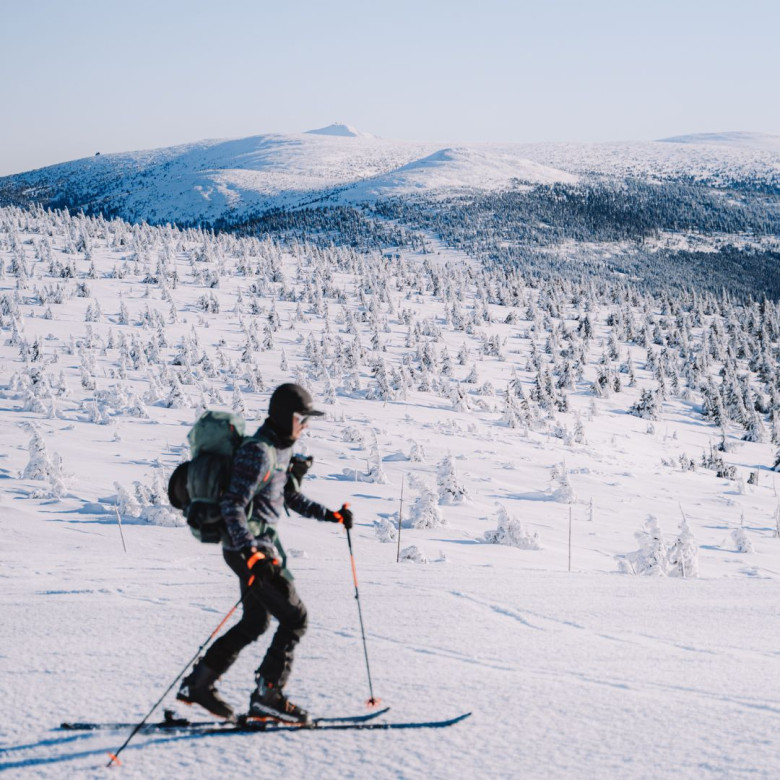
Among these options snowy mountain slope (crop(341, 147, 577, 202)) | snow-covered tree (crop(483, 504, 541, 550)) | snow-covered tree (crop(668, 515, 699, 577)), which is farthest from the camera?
snowy mountain slope (crop(341, 147, 577, 202))

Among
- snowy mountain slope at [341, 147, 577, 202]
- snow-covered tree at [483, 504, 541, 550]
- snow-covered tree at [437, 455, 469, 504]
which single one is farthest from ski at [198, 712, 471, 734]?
snowy mountain slope at [341, 147, 577, 202]

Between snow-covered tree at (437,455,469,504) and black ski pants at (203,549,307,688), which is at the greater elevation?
black ski pants at (203,549,307,688)

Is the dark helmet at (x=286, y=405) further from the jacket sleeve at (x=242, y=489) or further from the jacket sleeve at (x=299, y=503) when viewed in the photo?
the jacket sleeve at (x=299, y=503)

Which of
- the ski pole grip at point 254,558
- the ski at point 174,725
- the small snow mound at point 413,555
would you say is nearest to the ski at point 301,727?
the ski at point 174,725

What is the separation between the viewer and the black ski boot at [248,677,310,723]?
327 cm

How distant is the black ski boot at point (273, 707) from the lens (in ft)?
10.7

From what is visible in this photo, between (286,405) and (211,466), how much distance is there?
1.49 ft

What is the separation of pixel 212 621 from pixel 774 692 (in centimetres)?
373

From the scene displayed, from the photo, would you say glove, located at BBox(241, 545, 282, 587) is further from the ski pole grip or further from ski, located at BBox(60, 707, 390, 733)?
ski, located at BBox(60, 707, 390, 733)

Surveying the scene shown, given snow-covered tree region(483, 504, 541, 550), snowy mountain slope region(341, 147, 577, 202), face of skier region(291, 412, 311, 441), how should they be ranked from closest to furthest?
face of skier region(291, 412, 311, 441) < snow-covered tree region(483, 504, 541, 550) < snowy mountain slope region(341, 147, 577, 202)

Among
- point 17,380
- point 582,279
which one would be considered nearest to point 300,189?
point 582,279

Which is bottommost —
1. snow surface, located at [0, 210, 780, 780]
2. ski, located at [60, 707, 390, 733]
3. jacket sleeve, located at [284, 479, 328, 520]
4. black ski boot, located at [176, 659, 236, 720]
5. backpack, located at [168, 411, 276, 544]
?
snow surface, located at [0, 210, 780, 780]

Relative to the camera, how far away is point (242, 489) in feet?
10.1

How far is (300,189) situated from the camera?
18875 centimetres
